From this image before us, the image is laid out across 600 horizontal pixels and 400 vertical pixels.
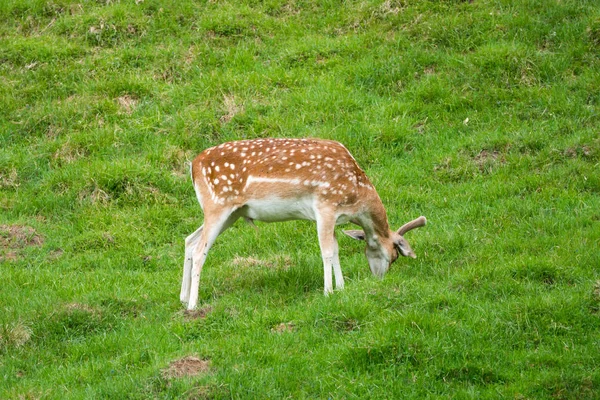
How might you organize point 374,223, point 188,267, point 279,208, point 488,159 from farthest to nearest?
point 488,159 < point 374,223 < point 188,267 < point 279,208

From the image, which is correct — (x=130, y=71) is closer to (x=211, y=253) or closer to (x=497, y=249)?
(x=211, y=253)

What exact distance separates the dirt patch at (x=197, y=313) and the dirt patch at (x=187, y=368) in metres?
1.16

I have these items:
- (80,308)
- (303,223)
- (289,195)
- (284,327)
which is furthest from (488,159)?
(80,308)

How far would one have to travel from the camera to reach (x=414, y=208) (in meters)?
12.6

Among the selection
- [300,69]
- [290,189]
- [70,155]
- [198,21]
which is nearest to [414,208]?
[290,189]

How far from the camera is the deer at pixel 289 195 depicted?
10336 millimetres

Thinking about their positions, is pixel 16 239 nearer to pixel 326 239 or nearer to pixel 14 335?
pixel 14 335

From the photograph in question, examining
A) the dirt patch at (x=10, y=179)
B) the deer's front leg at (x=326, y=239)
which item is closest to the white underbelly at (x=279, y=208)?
the deer's front leg at (x=326, y=239)

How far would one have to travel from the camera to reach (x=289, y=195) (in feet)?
33.9

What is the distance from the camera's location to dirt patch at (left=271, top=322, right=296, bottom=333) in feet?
30.0

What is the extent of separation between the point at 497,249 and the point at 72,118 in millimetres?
7289

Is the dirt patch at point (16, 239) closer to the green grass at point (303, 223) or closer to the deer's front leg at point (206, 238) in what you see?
the green grass at point (303, 223)

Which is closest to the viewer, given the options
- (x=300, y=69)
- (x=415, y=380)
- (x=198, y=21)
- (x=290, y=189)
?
(x=415, y=380)

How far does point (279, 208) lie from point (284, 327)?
162 centimetres
